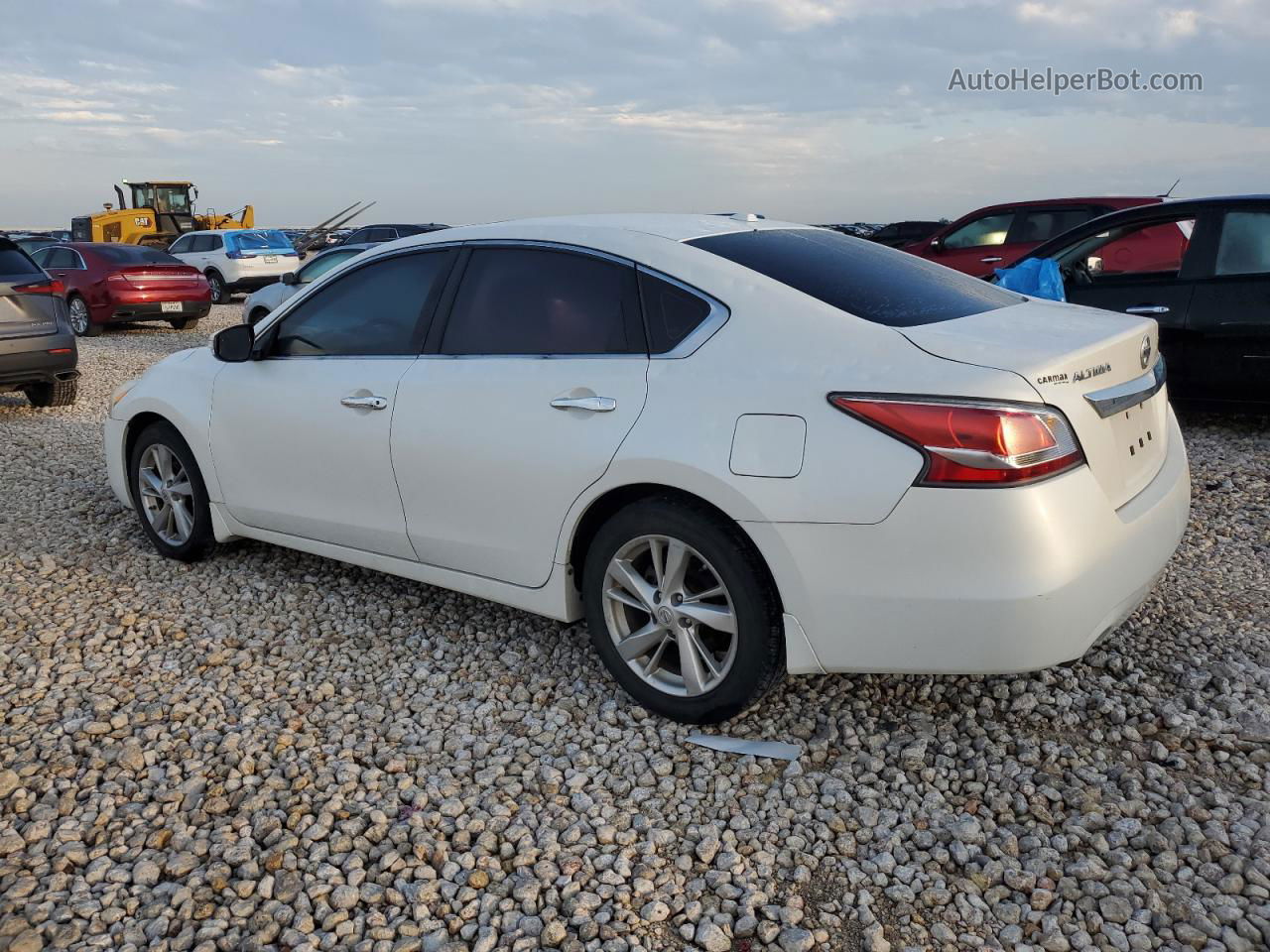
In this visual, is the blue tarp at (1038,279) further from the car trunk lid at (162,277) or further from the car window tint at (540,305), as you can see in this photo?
the car trunk lid at (162,277)

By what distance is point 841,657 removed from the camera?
2904 mm

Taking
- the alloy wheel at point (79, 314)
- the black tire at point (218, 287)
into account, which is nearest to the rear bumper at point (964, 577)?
the alloy wheel at point (79, 314)

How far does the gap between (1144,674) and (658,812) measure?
181 cm

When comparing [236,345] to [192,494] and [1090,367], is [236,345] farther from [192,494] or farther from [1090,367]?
[1090,367]

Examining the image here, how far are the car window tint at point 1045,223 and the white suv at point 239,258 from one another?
16077mm

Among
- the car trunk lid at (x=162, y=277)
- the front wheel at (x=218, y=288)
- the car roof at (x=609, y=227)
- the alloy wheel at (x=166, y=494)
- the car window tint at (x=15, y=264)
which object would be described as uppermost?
the car roof at (x=609, y=227)

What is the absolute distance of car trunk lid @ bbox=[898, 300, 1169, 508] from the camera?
278 cm

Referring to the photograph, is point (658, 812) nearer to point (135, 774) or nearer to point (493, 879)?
point (493, 879)

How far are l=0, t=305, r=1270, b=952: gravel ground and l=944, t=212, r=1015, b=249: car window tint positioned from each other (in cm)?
770

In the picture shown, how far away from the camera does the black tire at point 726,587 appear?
2992mm

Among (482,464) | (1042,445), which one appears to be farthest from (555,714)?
(1042,445)

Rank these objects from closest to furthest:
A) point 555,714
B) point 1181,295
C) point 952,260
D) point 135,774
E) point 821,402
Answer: point 821,402 < point 135,774 < point 555,714 < point 1181,295 < point 952,260

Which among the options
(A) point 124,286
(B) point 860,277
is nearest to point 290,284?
(A) point 124,286

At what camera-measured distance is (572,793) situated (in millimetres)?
3008
